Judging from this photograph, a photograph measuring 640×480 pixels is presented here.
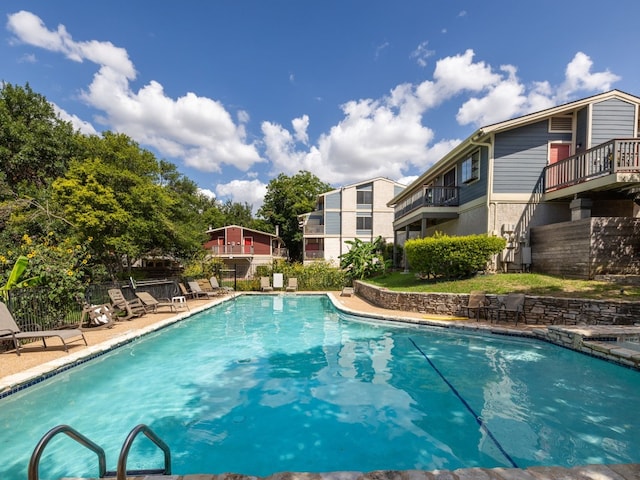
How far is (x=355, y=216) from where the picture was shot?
3534 centimetres

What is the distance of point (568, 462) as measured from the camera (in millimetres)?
3779

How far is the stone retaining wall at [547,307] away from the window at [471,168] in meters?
6.88

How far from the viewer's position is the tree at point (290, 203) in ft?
150

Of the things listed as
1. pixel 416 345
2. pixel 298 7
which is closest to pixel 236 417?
pixel 416 345

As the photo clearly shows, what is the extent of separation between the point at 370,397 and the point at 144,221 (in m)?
13.0

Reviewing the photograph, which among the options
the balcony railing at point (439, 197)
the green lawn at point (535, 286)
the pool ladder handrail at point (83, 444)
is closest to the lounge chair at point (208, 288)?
the green lawn at point (535, 286)

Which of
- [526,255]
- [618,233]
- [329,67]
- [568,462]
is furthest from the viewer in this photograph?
[329,67]

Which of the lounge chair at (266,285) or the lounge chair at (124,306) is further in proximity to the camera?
the lounge chair at (266,285)

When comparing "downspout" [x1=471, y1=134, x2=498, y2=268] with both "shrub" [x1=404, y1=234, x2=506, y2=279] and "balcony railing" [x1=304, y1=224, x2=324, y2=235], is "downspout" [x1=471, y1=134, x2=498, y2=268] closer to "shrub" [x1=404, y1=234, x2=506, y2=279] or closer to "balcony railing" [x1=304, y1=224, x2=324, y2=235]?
"shrub" [x1=404, y1=234, x2=506, y2=279]

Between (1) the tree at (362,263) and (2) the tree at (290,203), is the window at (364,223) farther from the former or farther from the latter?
(1) the tree at (362,263)

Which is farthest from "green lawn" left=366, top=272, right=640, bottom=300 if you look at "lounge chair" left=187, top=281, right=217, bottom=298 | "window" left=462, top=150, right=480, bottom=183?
"lounge chair" left=187, top=281, right=217, bottom=298

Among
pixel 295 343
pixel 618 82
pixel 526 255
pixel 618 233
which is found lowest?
pixel 295 343

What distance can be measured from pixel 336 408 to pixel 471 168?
14112 millimetres

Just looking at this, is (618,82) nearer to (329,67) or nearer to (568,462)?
(329,67)
